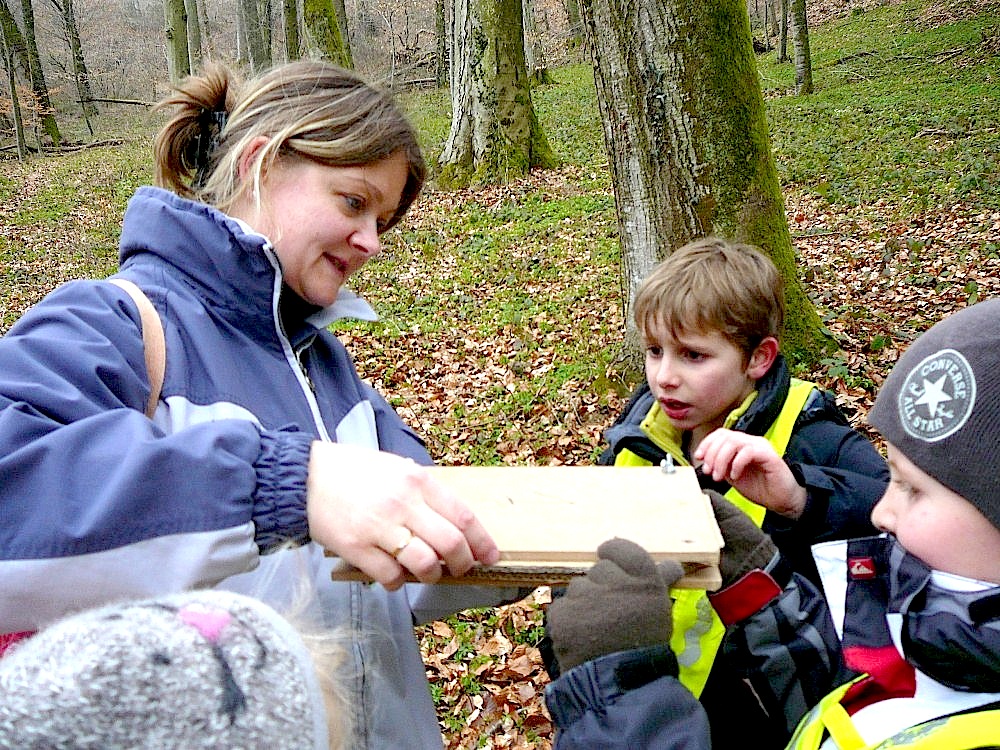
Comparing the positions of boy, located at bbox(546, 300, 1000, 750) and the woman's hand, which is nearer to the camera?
the woman's hand

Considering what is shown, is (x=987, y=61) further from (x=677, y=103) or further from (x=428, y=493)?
(x=428, y=493)

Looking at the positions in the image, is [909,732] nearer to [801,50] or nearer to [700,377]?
[700,377]

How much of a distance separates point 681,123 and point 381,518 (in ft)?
12.5

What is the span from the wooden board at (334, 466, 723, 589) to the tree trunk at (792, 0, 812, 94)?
19177 millimetres

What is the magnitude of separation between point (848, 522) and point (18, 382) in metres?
2.00

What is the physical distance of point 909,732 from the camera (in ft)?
4.40

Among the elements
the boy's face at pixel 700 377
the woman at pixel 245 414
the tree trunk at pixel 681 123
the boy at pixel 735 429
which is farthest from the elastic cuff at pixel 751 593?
the tree trunk at pixel 681 123

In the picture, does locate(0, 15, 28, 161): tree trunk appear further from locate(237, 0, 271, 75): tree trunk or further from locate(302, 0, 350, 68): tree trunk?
locate(302, 0, 350, 68): tree trunk

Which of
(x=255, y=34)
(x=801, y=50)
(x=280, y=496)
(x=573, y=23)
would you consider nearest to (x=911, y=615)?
(x=280, y=496)

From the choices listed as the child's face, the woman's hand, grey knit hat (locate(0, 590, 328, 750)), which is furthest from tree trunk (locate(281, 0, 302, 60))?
grey knit hat (locate(0, 590, 328, 750))

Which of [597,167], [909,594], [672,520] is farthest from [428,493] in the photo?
[597,167]

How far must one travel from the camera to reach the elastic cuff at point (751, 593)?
1.68 metres

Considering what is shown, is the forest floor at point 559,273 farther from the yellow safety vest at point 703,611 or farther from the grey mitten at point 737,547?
the grey mitten at point 737,547

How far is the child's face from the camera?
53.5 inches
